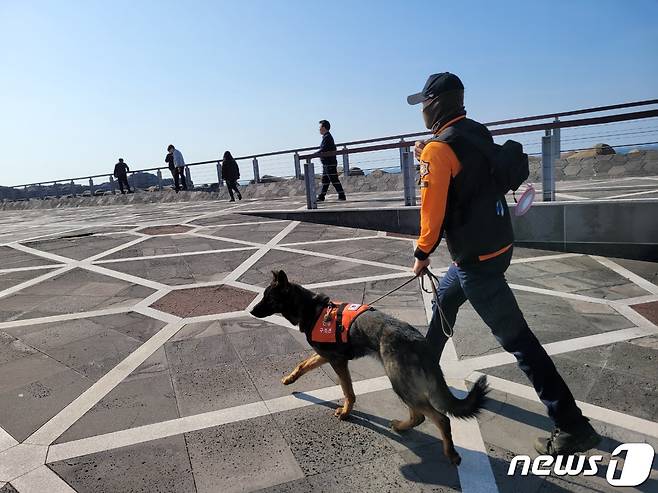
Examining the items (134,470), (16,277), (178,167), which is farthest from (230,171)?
(134,470)

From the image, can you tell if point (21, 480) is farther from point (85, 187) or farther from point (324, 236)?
point (85, 187)

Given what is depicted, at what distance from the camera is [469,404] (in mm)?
2477

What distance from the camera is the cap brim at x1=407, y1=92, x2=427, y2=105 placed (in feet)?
8.73

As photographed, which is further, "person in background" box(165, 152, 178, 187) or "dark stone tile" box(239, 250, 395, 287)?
"person in background" box(165, 152, 178, 187)

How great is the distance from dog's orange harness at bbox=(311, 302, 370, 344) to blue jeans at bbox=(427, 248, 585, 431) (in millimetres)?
724

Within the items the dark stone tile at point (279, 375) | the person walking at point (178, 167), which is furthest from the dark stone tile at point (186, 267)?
the person walking at point (178, 167)

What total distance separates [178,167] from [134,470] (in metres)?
21.3

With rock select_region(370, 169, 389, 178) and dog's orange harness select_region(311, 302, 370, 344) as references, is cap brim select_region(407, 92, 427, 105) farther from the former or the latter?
rock select_region(370, 169, 389, 178)

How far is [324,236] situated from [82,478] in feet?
23.0

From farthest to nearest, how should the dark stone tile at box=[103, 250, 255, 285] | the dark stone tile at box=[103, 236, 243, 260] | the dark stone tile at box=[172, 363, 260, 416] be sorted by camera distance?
the dark stone tile at box=[103, 236, 243, 260] < the dark stone tile at box=[103, 250, 255, 285] < the dark stone tile at box=[172, 363, 260, 416]

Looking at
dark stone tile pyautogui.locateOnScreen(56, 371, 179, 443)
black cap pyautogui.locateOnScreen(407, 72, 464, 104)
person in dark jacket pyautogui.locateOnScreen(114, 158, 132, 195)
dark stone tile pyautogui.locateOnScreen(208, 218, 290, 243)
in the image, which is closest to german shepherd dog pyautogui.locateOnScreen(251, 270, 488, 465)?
dark stone tile pyautogui.locateOnScreen(56, 371, 179, 443)

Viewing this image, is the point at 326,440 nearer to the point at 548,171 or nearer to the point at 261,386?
the point at 261,386

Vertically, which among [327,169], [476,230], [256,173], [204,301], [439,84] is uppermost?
[439,84]

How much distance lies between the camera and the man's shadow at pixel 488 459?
2.34 metres
